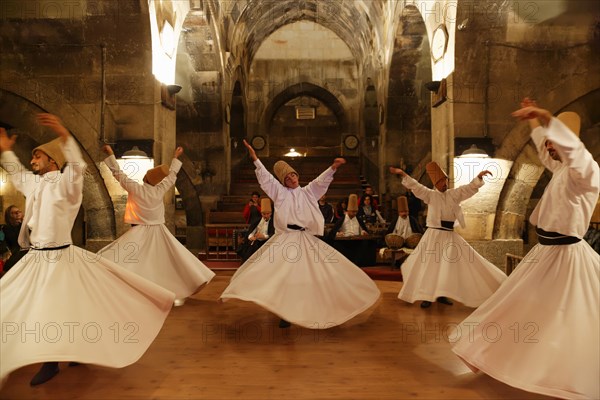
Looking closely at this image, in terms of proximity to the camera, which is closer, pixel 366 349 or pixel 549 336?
pixel 549 336

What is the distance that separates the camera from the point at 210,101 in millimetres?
13492

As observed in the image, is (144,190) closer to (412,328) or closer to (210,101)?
(412,328)

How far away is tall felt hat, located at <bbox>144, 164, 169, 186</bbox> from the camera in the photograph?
20.8 ft

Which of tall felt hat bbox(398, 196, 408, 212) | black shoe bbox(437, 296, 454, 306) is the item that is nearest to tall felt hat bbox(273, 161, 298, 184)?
black shoe bbox(437, 296, 454, 306)

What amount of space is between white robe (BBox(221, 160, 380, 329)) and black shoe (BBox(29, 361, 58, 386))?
1595 mm

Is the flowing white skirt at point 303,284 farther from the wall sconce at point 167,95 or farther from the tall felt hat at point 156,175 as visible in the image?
the wall sconce at point 167,95

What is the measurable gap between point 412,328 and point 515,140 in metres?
4.64

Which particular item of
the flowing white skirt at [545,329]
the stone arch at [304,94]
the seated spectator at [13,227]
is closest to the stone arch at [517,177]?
the flowing white skirt at [545,329]

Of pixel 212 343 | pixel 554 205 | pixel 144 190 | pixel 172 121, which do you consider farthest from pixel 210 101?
pixel 554 205

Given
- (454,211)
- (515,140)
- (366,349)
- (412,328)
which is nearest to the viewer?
(366,349)

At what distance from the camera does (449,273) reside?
559 centimetres

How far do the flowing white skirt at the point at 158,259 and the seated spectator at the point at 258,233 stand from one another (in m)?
1.48

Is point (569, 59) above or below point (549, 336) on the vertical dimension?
above

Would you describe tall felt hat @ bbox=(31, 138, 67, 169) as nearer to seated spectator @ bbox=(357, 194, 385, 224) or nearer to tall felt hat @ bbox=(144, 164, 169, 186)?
tall felt hat @ bbox=(144, 164, 169, 186)
